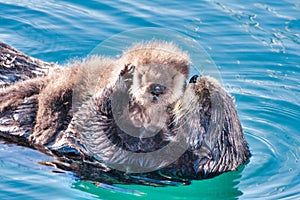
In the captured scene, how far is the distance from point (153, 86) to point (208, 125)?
482 mm

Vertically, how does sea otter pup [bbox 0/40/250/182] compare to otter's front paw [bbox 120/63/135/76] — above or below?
below

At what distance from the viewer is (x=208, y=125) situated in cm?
461

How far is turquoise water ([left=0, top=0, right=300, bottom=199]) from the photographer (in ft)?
15.5

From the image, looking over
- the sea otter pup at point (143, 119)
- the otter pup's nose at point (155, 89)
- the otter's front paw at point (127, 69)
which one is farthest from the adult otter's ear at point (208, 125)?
the otter's front paw at point (127, 69)

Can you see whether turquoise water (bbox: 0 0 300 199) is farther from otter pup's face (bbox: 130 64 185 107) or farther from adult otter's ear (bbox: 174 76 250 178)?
otter pup's face (bbox: 130 64 185 107)

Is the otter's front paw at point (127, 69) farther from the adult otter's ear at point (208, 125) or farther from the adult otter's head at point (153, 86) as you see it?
the adult otter's ear at point (208, 125)

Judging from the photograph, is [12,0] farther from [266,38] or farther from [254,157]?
[254,157]

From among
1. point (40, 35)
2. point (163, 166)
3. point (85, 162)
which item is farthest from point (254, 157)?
point (40, 35)

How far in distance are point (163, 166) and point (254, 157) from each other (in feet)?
3.25

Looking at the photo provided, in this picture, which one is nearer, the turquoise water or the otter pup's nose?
the otter pup's nose

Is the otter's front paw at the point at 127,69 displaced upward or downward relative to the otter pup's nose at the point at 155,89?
upward

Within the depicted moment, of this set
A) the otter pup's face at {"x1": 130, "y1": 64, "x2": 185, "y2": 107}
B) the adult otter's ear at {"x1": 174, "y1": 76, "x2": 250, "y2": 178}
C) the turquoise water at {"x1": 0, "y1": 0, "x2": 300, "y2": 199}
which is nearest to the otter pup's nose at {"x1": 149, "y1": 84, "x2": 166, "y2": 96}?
the otter pup's face at {"x1": 130, "y1": 64, "x2": 185, "y2": 107}

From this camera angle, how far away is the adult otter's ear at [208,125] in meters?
4.54

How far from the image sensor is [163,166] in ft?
15.0
